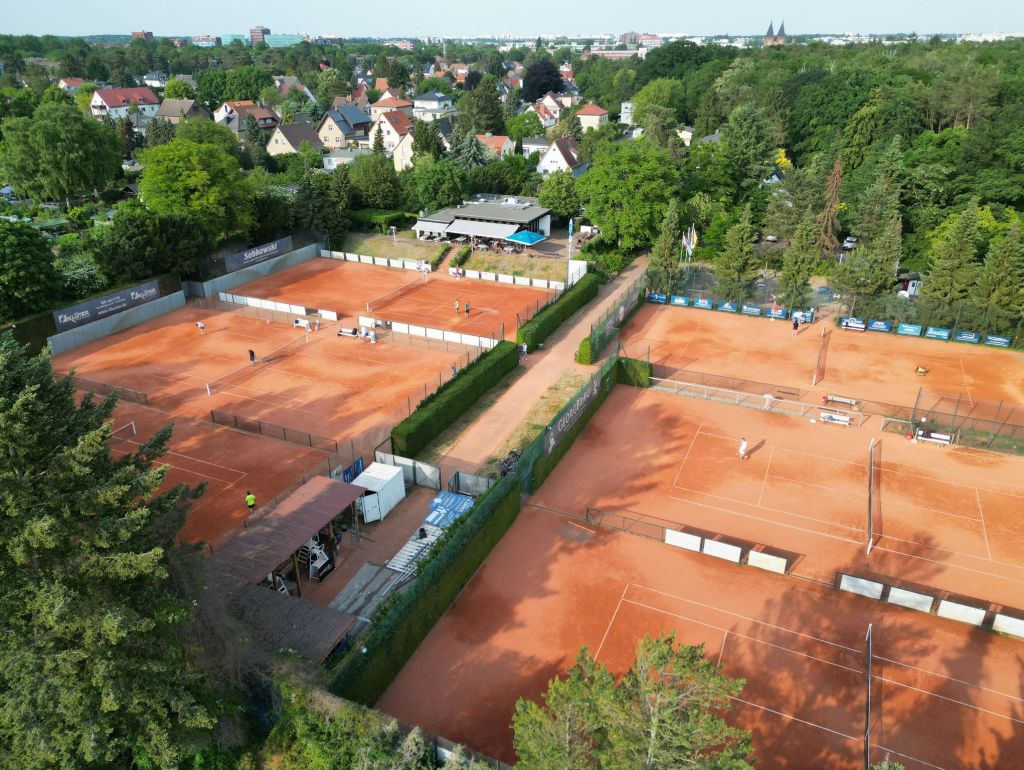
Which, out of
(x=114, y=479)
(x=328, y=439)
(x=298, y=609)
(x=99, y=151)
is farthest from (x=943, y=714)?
(x=99, y=151)

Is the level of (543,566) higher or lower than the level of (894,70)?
lower

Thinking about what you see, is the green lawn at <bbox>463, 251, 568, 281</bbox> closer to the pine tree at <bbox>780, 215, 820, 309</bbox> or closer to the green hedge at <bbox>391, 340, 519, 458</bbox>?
the pine tree at <bbox>780, 215, 820, 309</bbox>

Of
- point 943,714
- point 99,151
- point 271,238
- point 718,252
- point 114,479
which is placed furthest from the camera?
point 99,151

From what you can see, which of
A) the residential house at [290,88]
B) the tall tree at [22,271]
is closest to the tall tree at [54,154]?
the tall tree at [22,271]

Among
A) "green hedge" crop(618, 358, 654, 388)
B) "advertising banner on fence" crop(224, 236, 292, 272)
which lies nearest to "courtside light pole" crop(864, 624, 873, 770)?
"green hedge" crop(618, 358, 654, 388)

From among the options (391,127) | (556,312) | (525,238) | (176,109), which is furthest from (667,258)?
(176,109)

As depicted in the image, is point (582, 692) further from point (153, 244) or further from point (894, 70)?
point (894, 70)
